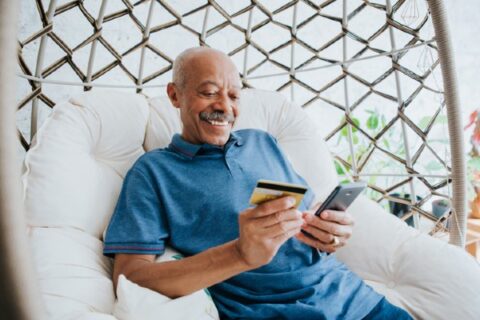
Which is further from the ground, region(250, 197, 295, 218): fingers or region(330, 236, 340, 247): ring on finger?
region(250, 197, 295, 218): fingers

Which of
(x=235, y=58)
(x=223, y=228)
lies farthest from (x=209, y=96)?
(x=235, y=58)

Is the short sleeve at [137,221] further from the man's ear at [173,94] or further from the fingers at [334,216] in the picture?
the fingers at [334,216]

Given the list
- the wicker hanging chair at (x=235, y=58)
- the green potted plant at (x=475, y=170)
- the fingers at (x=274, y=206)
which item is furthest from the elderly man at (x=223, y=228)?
the green potted plant at (x=475, y=170)

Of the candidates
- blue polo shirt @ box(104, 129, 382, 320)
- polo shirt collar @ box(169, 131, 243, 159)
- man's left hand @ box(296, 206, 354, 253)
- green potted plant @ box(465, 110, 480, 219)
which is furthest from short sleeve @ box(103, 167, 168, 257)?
green potted plant @ box(465, 110, 480, 219)

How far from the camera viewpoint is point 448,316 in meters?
0.87

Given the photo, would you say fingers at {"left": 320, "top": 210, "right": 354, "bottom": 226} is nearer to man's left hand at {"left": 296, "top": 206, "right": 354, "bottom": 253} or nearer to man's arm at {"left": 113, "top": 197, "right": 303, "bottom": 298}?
man's left hand at {"left": 296, "top": 206, "right": 354, "bottom": 253}

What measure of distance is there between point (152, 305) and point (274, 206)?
29 centimetres

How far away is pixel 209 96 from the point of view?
3.61 ft

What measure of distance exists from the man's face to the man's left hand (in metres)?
0.35

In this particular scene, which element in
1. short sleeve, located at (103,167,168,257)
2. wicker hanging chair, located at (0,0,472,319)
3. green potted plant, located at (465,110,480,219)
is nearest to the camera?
wicker hanging chair, located at (0,0,472,319)

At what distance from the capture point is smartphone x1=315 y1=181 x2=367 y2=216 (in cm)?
77

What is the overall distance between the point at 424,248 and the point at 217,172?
1.86 ft

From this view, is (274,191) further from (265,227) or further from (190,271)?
(190,271)

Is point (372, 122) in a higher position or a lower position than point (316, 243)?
higher
